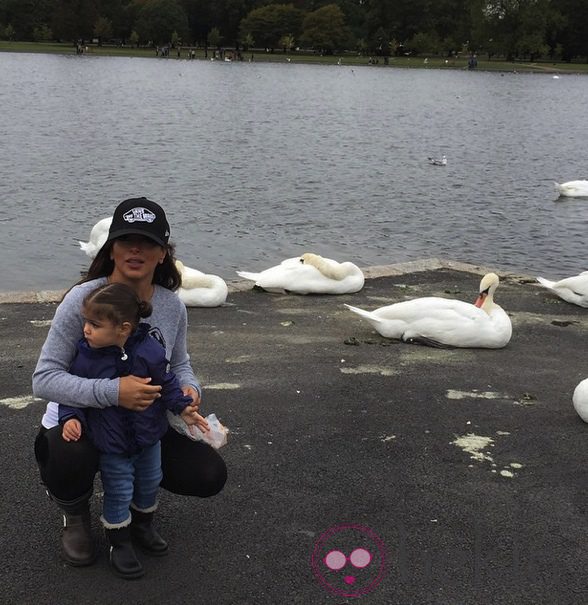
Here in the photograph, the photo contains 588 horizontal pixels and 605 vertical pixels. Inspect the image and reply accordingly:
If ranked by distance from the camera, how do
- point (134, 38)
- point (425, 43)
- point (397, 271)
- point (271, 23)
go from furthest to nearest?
point (134, 38) < point (271, 23) < point (425, 43) < point (397, 271)

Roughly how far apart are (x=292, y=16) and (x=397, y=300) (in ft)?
387

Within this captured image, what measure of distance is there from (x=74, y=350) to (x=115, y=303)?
332 millimetres

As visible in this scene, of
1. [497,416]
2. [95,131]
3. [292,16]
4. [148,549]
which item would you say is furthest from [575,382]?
[292,16]

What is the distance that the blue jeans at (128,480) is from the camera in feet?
11.4

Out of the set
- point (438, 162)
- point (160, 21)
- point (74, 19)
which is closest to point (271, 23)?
point (160, 21)

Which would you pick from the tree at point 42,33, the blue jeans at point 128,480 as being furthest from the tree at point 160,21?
the blue jeans at point 128,480

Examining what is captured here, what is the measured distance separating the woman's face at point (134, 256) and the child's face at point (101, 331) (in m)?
0.31

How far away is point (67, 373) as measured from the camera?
135 inches

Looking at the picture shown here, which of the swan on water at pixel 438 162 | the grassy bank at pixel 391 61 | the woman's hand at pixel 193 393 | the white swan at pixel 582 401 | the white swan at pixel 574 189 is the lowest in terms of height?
the grassy bank at pixel 391 61

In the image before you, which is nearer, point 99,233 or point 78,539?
point 78,539

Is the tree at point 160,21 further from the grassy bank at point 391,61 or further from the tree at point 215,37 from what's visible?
the grassy bank at point 391,61

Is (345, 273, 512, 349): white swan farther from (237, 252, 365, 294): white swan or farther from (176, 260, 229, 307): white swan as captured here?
(237, 252, 365, 294): white swan

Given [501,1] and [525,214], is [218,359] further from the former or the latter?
[501,1]

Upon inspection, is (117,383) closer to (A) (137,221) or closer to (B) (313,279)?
(A) (137,221)
